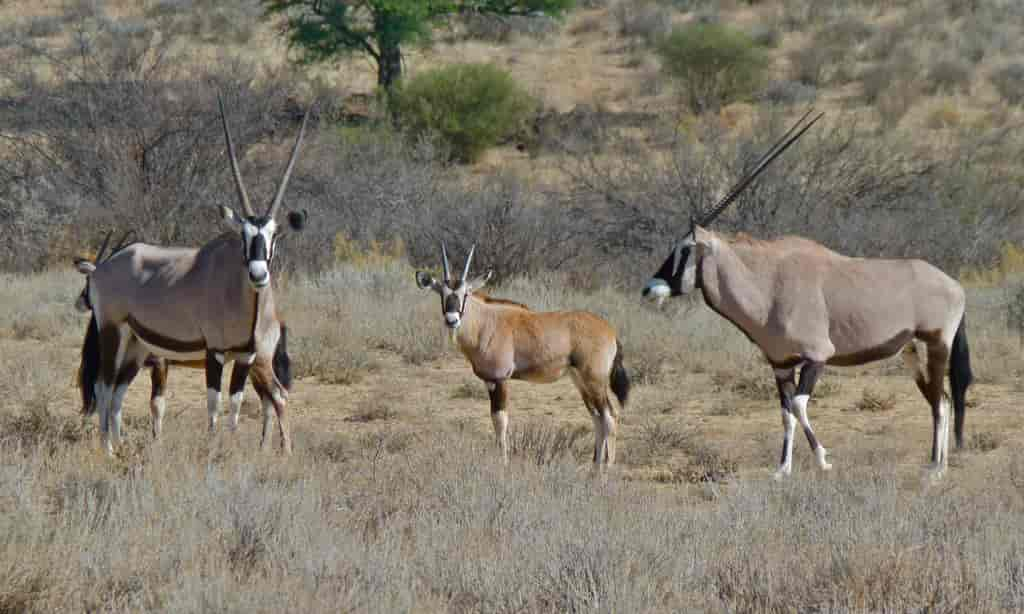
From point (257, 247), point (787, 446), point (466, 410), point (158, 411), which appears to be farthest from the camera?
point (466, 410)

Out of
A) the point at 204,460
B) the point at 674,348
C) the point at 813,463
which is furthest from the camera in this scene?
the point at 674,348

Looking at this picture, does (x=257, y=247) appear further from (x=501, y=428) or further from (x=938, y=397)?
(x=938, y=397)

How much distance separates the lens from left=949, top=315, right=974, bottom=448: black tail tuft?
9.80m

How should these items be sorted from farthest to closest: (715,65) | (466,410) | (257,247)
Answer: (715,65) < (466,410) < (257,247)

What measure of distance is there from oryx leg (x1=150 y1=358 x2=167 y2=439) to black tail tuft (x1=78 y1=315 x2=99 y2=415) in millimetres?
401

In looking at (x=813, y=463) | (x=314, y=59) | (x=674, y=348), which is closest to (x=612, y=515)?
(x=813, y=463)

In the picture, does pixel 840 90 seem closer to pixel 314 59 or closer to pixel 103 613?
pixel 314 59

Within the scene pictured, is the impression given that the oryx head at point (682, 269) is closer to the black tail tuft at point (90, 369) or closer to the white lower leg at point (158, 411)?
the white lower leg at point (158, 411)

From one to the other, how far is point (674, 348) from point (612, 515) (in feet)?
21.0

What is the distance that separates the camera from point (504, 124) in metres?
32.3

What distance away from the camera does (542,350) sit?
969cm

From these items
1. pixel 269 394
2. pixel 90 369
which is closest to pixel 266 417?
pixel 269 394

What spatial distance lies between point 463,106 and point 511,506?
25.3 m

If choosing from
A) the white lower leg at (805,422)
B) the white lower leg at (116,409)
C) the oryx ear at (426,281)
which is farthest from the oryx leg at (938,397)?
the white lower leg at (116,409)
